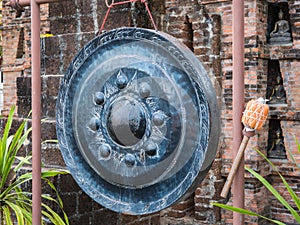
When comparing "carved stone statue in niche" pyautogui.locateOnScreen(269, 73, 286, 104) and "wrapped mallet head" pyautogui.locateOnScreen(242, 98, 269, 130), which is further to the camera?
"carved stone statue in niche" pyautogui.locateOnScreen(269, 73, 286, 104)

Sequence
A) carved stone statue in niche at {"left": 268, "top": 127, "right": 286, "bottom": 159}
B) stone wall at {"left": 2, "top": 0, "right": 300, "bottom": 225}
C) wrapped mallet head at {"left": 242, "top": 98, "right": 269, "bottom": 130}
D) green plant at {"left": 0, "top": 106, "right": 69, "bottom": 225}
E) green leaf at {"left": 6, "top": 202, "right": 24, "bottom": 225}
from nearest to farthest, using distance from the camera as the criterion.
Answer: wrapped mallet head at {"left": 242, "top": 98, "right": 269, "bottom": 130}, green leaf at {"left": 6, "top": 202, "right": 24, "bottom": 225}, green plant at {"left": 0, "top": 106, "right": 69, "bottom": 225}, stone wall at {"left": 2, "top": 0, "right": 300, "bottom": 225}, carved stone statue in niche at {"left": 268, "top": 127, "right": 286, "bottom": 159}

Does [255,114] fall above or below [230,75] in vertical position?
below

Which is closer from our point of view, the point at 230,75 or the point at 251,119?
the point at 251,119

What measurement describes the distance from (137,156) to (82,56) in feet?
1.77

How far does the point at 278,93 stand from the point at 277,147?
1.44 ft

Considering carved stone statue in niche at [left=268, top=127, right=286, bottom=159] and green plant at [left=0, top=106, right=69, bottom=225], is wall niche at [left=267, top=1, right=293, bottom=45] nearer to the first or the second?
carved stone statue in niche at [left=268, top=127, right=286, bottom=159]

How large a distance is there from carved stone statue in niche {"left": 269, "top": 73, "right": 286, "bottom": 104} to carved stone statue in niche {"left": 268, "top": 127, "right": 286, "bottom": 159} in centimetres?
23

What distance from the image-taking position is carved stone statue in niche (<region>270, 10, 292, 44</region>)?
452 cm

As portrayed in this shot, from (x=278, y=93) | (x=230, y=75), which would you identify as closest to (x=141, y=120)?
(x=230, y=75)

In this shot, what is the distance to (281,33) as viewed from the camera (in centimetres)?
456

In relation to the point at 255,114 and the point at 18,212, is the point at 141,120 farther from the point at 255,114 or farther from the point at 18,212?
the point at 18,212

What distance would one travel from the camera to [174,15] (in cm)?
479

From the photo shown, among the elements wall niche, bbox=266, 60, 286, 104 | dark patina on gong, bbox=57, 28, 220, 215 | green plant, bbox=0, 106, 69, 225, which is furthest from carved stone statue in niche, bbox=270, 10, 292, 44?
dark patina on gong, bbox=57, 28, 220, 215

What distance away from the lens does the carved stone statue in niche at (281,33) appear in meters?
4.52
